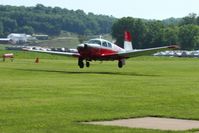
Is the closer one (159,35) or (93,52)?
(93,52)

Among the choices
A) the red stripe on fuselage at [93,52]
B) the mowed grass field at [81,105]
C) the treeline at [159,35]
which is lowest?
the mowed grass field at [81,105]

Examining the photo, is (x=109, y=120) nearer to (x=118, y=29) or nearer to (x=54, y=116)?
(x=54, y=116)

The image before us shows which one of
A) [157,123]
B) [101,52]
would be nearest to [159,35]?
→ [101,52]

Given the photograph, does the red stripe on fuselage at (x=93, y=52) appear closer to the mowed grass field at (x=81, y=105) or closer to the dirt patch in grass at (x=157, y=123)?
the mowed grass field at (x=81, y=105)

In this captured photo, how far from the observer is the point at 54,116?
16328 millimetres

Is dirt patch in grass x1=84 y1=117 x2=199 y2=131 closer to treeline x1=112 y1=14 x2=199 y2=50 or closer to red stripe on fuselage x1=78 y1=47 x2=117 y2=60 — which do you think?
red stripe on fuselage x1=78 y1=47 x2=117 y2=60

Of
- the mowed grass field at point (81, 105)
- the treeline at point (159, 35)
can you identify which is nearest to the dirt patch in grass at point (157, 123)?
the mowed grass field at point (81, 105)

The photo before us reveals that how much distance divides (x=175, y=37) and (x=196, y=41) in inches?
295

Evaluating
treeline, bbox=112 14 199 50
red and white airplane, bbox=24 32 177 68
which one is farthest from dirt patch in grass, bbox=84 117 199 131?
treeline, bbox=112 14 199 50

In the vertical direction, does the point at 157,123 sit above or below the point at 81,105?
below

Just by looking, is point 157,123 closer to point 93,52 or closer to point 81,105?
point 81,105

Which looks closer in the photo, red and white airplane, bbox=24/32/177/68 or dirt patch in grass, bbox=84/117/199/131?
dirt patch in grass, bbox=84/117/199/131

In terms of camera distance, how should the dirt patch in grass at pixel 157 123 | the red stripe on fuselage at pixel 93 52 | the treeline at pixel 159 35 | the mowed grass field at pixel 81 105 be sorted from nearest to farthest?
A: the mowed grass field at pixel 81 105, the dirt patch in grass at pixel 157 123, the red stripe on fuselage at pixel 93 52, the treeline at pixel 159 35

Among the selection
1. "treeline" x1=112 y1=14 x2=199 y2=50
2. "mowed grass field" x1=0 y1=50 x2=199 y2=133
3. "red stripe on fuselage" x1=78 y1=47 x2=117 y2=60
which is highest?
"treeline" x1=112 y1=14 x2=199 y2=50
